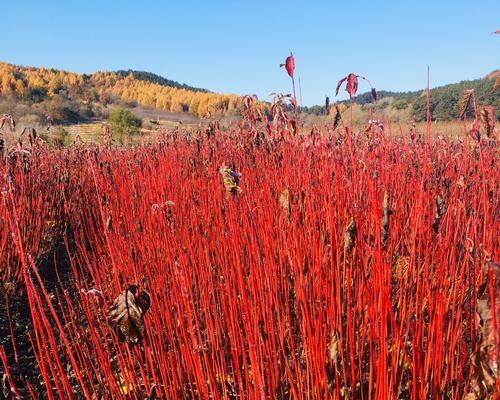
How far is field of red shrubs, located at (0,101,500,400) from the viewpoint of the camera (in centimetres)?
87

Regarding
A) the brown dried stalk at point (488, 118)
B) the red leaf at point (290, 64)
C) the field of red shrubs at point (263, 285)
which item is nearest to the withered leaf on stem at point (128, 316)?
the field of red shrubs at point (263, 285)

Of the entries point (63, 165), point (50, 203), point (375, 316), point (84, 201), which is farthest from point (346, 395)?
point (63, 165)

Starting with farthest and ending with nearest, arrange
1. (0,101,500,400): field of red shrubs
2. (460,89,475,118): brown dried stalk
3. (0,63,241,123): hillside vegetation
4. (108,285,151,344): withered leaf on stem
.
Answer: (0,63,241,123): hillside vegetation → (460,89,475,118): brown dried stalk → (0,101,500,400): field of red shrubs → (108,285,151,344): withered leaf on stem

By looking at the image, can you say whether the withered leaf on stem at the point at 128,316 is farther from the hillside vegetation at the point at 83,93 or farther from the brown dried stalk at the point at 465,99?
the hillside vegetation at the point at 83,93

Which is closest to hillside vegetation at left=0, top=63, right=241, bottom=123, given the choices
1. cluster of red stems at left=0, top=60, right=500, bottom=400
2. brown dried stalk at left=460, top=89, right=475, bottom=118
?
cluster of red stems at left=0, top=60, right=500, bottom=400

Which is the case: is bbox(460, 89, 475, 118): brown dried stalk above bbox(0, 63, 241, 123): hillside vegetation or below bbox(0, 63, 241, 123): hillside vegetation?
below

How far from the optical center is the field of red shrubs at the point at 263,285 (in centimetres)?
87

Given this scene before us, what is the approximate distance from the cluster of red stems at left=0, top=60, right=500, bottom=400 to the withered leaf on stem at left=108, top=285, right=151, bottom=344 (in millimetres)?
98

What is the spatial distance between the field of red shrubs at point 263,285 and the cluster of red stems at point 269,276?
0.05ft

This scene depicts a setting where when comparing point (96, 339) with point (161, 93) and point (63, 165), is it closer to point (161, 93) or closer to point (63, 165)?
point (63, 165)

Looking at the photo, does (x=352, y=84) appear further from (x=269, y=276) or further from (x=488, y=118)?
(x=269, y=276)

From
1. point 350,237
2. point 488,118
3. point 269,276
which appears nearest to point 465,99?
point 488,118

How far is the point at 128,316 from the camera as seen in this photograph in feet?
2.18

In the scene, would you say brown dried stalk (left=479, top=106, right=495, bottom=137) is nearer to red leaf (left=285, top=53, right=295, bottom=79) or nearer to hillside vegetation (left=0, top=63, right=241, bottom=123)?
red leaf (left=285, top=53, right=295, bottom=79)
